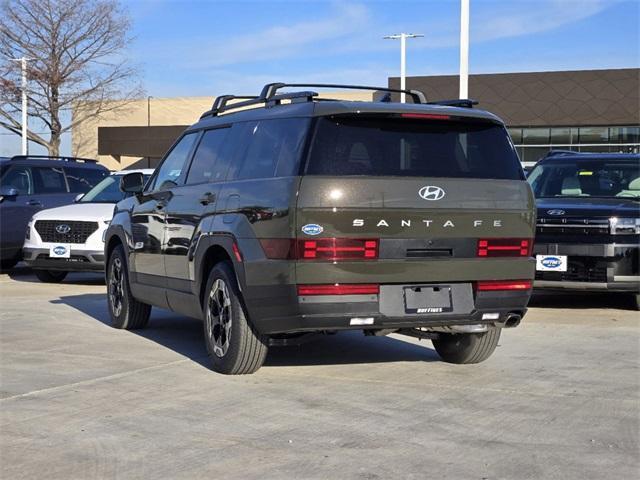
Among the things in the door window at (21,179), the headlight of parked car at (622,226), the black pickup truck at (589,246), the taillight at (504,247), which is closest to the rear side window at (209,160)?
the taillight at (504,247)

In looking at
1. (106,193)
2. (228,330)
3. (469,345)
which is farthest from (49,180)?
(469,345)

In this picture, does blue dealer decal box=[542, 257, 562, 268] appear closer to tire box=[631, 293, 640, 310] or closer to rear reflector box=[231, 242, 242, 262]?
tire box=[631, 293, 640, 310]

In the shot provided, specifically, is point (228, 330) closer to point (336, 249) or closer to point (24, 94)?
point (336, 249)

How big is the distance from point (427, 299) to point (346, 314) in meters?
0.59

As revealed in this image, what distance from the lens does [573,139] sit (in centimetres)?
4250

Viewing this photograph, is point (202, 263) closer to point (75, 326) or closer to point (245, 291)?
point (245, 291)

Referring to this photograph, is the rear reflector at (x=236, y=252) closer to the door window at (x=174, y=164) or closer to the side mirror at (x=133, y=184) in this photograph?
the door window at (x=174, y=164)

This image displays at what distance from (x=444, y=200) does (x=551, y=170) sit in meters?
5.90

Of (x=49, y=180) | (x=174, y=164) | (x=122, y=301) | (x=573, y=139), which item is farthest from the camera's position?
(x=573, y=139)

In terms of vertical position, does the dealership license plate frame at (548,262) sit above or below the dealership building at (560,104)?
below

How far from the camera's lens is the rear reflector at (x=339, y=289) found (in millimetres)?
5906

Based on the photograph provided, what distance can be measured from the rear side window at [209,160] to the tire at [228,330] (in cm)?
82

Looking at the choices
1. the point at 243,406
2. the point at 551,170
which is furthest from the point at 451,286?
the point at 551,170

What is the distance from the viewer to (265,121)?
21.9ft
